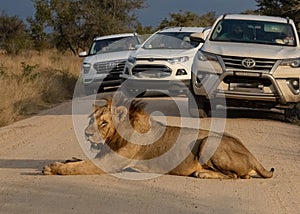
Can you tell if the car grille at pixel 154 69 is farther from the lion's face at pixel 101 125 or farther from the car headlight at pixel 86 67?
the lion's face at pixel 101 125

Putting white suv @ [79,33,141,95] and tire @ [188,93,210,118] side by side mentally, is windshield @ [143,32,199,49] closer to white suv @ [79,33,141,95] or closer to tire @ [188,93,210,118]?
white suv @ [79,33,141,95]

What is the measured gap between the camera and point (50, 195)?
6.94 metres

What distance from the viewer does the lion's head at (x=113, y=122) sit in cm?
745

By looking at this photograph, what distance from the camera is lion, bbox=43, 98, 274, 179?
7512 mm

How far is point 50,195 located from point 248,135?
5437 millimetres

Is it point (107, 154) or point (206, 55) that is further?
point (206, 55)

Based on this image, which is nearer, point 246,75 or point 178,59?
point 246,75

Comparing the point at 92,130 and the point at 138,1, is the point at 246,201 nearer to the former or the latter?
the point at 92,130

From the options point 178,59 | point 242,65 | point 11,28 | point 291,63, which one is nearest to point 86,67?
point 178,59

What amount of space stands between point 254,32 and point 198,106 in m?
2.05

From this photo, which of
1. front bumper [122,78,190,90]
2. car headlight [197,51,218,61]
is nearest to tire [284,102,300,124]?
car headlight [197,51,218,61]

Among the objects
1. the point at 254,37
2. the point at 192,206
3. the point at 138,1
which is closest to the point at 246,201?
the point at 192,206

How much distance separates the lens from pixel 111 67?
20219 mm

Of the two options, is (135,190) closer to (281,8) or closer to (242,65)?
(242,65)
